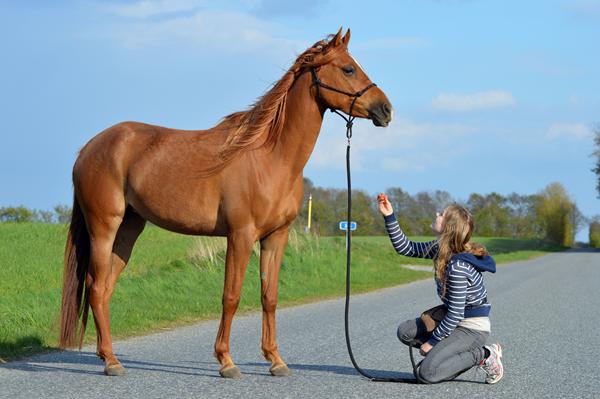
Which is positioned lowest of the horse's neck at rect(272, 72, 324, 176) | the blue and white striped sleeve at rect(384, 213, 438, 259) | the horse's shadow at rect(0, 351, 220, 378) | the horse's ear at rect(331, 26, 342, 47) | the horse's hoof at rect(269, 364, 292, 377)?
the horse's shadow at rect(0, 351, 220, 378)

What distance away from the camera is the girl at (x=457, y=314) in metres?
6.07

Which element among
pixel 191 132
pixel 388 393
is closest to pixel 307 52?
pixel 191 132

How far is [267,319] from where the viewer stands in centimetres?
653

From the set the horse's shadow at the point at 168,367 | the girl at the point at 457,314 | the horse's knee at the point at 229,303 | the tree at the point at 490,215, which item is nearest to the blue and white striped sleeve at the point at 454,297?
the girl at the point at 457,314

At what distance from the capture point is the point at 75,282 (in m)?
7.33

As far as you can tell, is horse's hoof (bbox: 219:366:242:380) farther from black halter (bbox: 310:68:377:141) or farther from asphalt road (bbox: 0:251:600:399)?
black halter (bbox: 310:68:377:141)

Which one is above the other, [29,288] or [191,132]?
[191,132]

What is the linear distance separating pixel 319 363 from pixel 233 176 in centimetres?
192

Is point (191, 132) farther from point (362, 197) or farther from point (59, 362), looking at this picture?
point (362, 197)

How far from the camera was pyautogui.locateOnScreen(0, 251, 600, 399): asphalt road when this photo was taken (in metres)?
5.79

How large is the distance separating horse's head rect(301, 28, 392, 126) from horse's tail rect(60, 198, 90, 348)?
2.51 m

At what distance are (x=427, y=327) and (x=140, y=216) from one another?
278 centimetres

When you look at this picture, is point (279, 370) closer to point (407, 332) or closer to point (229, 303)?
point (229, 303)

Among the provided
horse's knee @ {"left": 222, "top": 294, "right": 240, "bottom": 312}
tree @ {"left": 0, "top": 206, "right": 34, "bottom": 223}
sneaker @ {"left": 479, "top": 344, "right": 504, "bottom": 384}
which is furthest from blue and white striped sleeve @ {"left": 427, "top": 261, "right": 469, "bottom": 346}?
tree @ {"left": 0, "top": 206, "right": 34, "bottom": 223}
